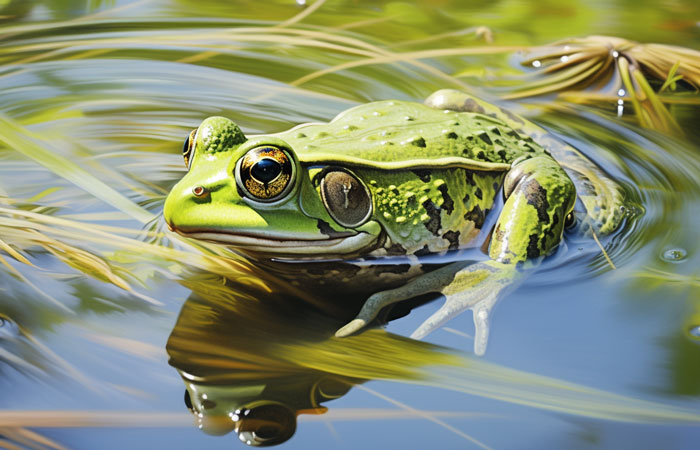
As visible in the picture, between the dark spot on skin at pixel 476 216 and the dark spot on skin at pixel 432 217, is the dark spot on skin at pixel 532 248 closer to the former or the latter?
the dark spot on skin at pixel 476 216

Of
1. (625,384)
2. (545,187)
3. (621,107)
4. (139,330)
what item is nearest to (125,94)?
(139,330)

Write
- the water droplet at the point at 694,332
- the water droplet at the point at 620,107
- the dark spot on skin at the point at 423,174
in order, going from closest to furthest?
1. the water droplet at the point at 694,332
2. the dark spot on skin at the point at 423,174
3. the water droplet at the point at 620,107

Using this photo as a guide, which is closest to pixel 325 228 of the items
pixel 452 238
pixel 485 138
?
pixel 452 238

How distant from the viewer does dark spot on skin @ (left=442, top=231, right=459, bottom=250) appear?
3.13 m

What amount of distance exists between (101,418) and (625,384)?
5.54ft

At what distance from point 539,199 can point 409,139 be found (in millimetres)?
605

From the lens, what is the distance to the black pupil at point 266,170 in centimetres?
273

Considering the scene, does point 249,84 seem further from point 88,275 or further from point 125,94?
point 88,275

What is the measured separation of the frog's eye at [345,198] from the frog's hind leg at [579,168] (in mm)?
1021

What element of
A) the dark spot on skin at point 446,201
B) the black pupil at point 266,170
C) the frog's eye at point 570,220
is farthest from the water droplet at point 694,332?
the black pupil at point 266,170

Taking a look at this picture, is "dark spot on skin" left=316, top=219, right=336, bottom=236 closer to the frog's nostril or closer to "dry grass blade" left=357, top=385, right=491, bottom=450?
the frog's nostril

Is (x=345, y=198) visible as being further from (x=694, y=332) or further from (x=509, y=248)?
(x=694, y=332)

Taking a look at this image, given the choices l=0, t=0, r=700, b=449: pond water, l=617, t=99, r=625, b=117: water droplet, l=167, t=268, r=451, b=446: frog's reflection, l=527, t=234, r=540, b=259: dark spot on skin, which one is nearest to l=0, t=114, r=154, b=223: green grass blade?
l=0, t=0, r=700, b=449: pond water

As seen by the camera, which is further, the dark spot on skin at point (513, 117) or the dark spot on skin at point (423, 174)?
the dark spot on skin at point (513, 117)
